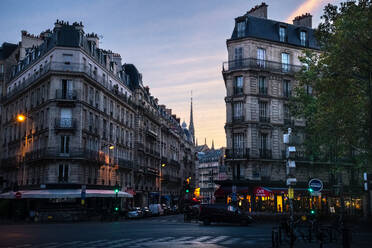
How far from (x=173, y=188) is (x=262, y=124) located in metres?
46.4

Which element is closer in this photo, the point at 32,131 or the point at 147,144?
the point at 32,131

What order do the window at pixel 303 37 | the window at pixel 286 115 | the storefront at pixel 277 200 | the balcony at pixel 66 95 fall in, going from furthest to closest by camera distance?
the window at pixel 303 37
the balcony at pixel 66 95
the window at pixel 286 115
the storefront at pixel 277 200

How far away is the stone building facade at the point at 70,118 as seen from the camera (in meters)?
44.0

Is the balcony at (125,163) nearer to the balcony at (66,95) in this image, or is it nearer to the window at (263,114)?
the balcony at (66,95)

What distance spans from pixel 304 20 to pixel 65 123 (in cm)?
2861

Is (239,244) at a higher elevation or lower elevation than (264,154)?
lower

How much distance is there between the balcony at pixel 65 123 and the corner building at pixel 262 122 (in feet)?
49.3

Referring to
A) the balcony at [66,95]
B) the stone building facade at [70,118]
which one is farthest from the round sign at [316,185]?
the balcony at [66,95]

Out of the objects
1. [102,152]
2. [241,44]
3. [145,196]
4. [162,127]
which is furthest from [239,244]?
[162,127]

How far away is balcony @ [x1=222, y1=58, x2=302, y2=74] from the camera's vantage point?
44031 millimetres

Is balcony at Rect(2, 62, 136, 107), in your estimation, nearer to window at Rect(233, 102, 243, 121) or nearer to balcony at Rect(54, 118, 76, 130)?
balcony at Rect(54, 118, 76, 130)

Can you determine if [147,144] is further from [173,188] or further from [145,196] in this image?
[173,188]

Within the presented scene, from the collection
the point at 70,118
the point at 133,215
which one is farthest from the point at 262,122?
the point at 70,118

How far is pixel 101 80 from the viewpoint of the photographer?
1987 inches
